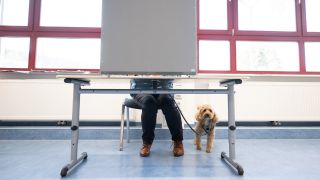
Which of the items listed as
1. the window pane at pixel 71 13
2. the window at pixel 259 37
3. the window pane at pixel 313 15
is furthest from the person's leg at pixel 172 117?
the window pane at pixel 313 15

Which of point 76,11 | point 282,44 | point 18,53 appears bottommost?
point 18,53

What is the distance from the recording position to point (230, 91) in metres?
1.43

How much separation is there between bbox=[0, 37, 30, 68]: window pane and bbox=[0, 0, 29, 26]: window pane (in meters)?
0.21

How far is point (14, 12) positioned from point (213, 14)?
9.05 feet

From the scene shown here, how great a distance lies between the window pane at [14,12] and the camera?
110 inches

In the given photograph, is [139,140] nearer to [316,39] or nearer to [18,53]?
[18,53]

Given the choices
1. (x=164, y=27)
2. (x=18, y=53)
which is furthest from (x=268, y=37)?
(x=18, y=53)

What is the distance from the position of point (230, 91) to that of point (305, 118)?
1768mm

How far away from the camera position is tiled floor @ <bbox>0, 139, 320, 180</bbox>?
1.23 metres

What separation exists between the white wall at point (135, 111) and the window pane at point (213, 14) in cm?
90

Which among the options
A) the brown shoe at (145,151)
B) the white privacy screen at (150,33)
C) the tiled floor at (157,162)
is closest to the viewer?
the white privacy screen at (150,33)

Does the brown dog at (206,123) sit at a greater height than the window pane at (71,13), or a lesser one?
lesser

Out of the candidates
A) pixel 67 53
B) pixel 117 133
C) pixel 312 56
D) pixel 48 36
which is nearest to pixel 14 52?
pixel 48 36

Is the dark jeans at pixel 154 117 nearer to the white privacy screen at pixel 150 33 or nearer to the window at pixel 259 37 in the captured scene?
the white privacy screen at pixel 150 33
